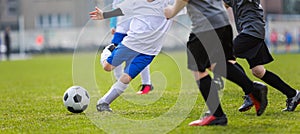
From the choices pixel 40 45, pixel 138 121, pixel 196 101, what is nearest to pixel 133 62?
pixel 138 121

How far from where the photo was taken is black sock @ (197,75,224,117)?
601 centimetres

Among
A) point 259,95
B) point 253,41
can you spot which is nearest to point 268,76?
point 253,41

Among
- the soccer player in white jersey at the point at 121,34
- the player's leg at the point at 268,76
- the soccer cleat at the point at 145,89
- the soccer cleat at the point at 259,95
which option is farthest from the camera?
the soccer cleat at the point at 145,89

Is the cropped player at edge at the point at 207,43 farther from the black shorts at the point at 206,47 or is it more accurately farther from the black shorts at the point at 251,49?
the black shorts at the point at 251,49

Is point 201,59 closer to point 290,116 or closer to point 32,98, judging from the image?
point 290,116

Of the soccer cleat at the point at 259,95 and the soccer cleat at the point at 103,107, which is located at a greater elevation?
the soccer cleat at the point at 259,95

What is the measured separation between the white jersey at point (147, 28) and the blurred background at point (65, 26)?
1557 centimetres

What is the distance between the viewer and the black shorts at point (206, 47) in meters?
5.97

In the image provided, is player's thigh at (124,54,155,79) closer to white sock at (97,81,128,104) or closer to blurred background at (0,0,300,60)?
white sock at (97,81,128,104)

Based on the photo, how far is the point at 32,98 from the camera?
10570 mm

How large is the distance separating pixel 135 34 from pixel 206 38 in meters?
1.83

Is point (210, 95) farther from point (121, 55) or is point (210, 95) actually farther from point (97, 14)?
point (97, 14)

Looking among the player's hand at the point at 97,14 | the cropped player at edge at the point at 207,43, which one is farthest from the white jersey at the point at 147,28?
the cropped player at edge at the point at 207,43

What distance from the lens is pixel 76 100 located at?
7.82 m
